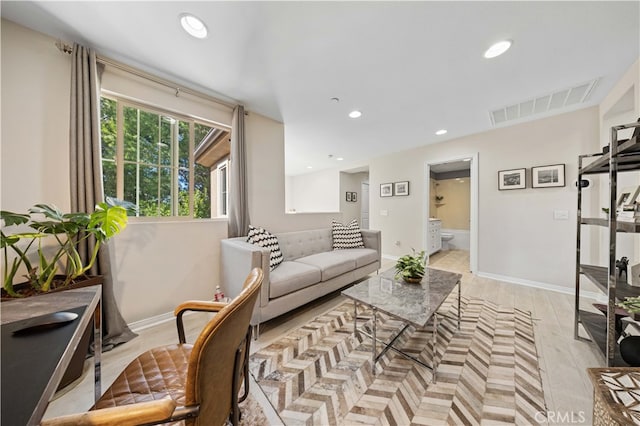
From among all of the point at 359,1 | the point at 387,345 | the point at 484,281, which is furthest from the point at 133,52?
the point at 484,281

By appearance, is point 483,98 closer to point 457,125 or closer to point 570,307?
point 457,125

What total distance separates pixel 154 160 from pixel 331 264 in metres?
2.22

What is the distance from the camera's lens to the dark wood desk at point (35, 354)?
0.43 meters

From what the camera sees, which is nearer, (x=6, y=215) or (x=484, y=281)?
(x=6, y=215)

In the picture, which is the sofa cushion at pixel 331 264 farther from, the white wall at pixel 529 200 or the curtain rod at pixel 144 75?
the white wall at pixel 529 200

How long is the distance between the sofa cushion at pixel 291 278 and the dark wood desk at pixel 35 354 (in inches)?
46.2

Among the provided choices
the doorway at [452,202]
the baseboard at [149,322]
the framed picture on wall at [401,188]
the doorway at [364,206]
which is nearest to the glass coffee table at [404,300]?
the baseboard at [149,322]

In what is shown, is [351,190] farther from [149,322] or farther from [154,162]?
[149,322]

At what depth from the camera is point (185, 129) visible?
2.41m

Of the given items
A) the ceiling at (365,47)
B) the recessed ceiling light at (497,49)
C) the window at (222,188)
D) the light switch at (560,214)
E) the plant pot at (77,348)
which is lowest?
Answer: the plant pot at (77,348)


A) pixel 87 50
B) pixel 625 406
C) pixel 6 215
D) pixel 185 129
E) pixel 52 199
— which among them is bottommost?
pixel 625 406

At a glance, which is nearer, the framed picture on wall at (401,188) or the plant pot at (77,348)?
the plant pot at (77,348)

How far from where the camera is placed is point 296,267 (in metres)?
2.29

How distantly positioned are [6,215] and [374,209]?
4924mm
